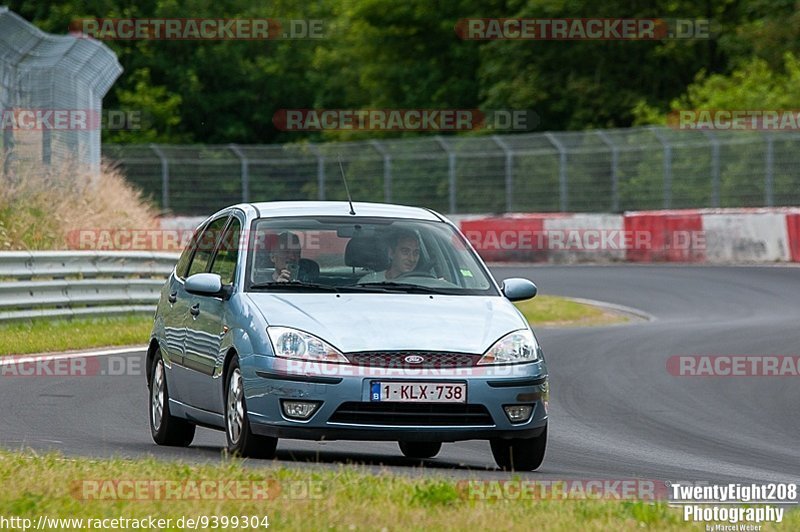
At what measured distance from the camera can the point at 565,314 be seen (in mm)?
24438

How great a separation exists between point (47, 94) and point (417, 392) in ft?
61.7

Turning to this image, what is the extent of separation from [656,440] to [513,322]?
261cm

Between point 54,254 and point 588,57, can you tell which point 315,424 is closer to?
point 54,254

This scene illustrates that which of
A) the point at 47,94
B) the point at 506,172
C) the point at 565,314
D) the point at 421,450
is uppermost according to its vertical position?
the point at 47,94

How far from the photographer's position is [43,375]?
15.1 m

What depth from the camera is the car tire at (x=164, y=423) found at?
34.8 ft

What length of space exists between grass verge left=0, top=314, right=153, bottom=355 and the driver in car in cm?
814

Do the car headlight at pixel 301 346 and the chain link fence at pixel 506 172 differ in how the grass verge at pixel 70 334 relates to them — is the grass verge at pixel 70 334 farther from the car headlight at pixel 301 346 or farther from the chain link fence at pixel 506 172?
the chain link fence at pixel 506 172

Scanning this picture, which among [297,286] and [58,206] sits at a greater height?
[297,286]

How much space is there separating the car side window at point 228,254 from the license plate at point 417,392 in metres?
1.52

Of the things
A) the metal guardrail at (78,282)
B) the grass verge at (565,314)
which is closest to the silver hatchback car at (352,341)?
the metal guardrail at (78,282)

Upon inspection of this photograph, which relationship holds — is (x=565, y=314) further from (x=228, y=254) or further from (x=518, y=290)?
(x=228, y=254)

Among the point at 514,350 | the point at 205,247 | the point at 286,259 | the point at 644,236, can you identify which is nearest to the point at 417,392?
the point at 514,350

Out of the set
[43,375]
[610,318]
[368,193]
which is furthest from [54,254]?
[368,193]
